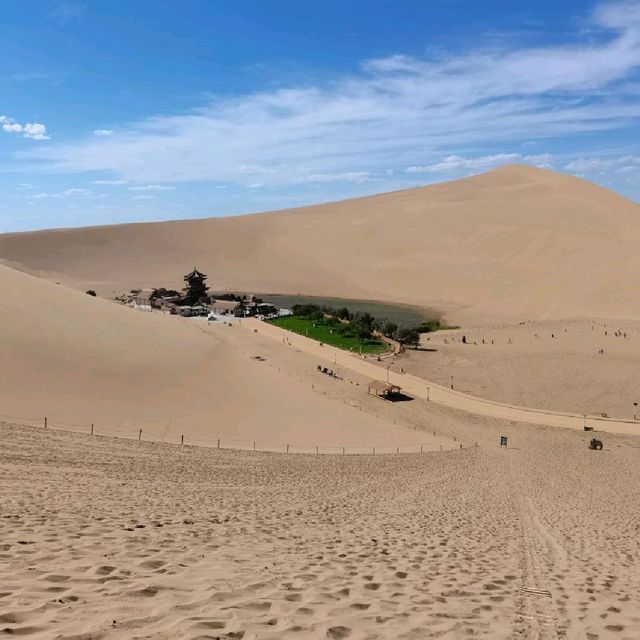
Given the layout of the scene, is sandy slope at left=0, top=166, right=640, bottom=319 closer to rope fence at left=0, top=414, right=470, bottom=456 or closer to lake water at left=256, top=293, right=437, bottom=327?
lake water at left=256, top=293, right=437, bottom=327

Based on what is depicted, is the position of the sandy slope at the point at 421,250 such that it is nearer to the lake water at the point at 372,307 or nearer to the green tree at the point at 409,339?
the lake water at the point at 372,307

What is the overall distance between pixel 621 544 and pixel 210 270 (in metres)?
115

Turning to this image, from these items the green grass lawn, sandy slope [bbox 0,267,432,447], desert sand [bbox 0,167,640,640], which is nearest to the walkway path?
desert sand [bbox 0,167,640,640]

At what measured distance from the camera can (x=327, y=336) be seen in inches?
2286

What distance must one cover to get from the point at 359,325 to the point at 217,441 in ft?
125

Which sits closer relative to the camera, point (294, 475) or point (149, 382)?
point (294, 475)

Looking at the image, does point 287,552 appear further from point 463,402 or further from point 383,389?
point 463,402

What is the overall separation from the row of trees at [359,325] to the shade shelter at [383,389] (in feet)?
51.2

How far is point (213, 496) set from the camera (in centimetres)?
1406

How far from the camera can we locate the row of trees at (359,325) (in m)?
Answer: 54.2

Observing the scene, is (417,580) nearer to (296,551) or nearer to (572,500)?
(296,551)

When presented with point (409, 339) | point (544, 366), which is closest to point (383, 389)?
point (544, 366)

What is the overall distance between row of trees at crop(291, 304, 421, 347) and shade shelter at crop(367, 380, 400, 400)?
615 inches

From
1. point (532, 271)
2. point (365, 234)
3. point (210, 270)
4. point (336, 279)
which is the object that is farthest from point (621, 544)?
point (365, 234)
